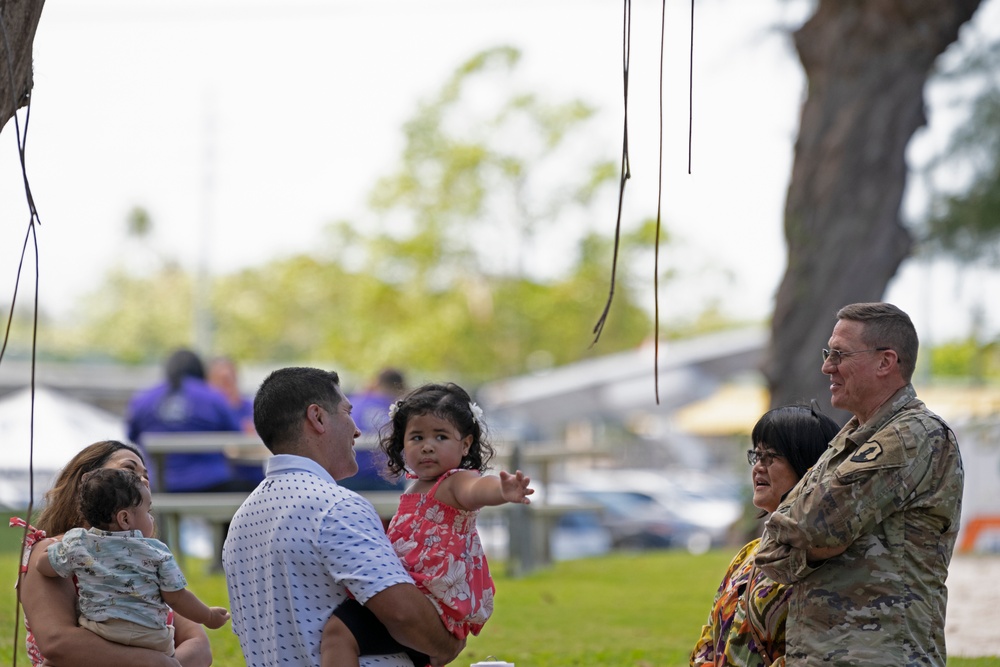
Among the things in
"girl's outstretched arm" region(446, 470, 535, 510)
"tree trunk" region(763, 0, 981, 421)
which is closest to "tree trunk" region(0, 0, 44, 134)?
"girl's outstretched arm" region(446, 470, 535, 510)

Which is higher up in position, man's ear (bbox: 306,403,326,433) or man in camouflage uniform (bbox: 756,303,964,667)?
man's ear (bbox: 306,403,326,433)

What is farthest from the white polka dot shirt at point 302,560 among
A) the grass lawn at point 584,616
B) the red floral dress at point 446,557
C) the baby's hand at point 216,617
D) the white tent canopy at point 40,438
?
the white tent canopy at point 40,438

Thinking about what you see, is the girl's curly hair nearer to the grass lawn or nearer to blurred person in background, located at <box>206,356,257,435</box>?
the grass lawn

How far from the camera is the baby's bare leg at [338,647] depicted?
326 centimetres

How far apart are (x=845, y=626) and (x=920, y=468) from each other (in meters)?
0.47

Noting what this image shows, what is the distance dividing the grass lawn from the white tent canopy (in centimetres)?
124

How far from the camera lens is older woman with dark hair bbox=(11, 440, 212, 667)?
3.71 metres

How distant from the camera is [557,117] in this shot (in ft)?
105

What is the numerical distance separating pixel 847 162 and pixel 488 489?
9802 mm

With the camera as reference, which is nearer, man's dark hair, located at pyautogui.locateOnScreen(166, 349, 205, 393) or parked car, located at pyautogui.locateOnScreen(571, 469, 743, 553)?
man's dark hair, located at pyautogui.locateOnScreen(166, 349, 205, 393)

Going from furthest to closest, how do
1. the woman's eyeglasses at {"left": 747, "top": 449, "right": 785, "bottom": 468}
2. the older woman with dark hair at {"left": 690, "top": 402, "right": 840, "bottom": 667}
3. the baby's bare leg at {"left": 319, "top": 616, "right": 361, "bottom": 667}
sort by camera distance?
1. the woman's eyeglasses at {"left": 747, "top": 449, "right": 785, "bottom": 468}
2. the older woman with dark hair at {"left": 690, "top": 402, "right": 840, "bottom": 667}
3. the baby's bare leg at {"left": 319, "top": 616, "right": 361, "bottom": 667}

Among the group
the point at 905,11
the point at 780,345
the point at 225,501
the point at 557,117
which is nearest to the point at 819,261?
the point at 780,345

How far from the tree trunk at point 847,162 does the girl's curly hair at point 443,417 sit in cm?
847

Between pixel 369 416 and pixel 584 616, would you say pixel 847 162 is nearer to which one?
pixel 584 616
